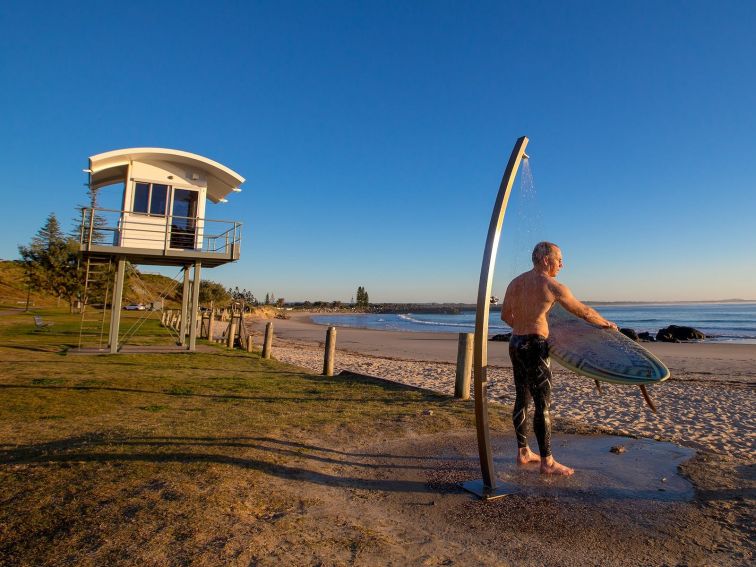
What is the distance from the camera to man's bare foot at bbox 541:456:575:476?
15.9ft

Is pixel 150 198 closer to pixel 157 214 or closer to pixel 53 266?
pixel 157 214

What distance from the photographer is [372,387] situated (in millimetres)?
10430

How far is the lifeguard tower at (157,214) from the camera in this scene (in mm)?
15461

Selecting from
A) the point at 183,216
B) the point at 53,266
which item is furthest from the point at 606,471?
the point at 53,266

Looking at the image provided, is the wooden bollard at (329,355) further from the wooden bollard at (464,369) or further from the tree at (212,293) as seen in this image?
the tree at (212,293)

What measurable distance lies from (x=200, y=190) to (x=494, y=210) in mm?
14584

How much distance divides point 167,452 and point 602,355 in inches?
186

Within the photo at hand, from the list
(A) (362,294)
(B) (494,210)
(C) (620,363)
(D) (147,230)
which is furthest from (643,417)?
(A) (362,294)

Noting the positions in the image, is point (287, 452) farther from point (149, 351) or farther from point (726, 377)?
point (726, 377)

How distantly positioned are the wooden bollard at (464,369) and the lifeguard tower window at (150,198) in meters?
12.0

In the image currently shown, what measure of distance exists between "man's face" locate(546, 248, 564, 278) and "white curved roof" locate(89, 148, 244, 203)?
1445 cm

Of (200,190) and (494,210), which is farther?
(200,190)

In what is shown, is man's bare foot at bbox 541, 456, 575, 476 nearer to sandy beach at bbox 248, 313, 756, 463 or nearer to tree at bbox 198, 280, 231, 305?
sandy beach at bbox 248, 313, 756, 463

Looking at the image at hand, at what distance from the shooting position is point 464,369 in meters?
9.44
